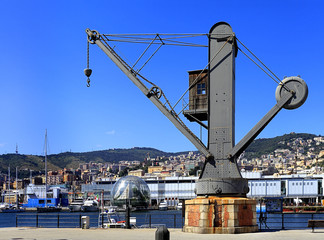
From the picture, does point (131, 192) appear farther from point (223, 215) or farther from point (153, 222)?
point (223, 215)

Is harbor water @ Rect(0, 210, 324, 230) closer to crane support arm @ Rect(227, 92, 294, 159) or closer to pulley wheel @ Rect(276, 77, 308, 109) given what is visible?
crane support arm @ Rect(227, 92, 294, 159)

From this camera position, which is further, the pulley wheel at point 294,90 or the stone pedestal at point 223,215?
the pulley wheel at point 294,90

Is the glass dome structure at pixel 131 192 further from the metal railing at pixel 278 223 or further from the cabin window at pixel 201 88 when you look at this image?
the cabin window at pixel 201 88

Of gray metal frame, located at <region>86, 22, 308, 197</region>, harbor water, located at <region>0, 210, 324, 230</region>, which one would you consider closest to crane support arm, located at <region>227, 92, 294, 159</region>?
gray metal frame, located at <region>86, 22, 308, 197</region>

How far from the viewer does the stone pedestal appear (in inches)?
883

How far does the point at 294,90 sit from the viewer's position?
24453 millimetres

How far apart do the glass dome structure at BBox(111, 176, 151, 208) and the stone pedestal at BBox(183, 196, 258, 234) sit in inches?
3105

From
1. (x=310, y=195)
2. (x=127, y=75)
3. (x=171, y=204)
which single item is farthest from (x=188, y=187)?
(x=127, y=75)

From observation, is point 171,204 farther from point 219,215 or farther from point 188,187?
point 219,215

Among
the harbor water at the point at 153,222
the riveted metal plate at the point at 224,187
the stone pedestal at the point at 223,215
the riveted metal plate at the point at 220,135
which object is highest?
the riveted metal plate at the point at 220,135

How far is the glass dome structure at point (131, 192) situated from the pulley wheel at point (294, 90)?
258 feet

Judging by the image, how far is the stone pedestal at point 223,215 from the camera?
2242 cm

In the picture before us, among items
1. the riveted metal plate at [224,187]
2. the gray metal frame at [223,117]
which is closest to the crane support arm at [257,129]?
the gray metal frame at [223,117]

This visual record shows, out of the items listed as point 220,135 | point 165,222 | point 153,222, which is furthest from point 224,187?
point 153,222
